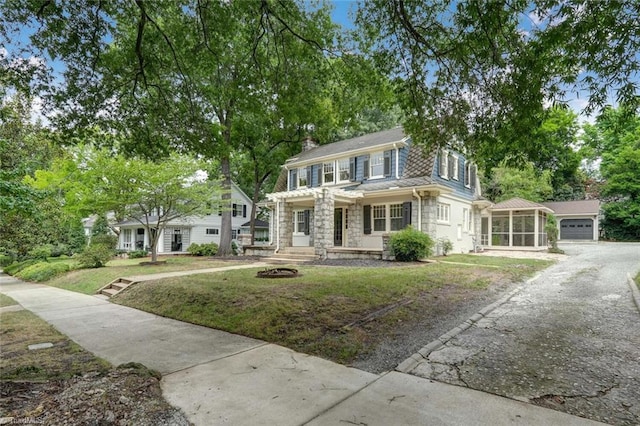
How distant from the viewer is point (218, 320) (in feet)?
20.9

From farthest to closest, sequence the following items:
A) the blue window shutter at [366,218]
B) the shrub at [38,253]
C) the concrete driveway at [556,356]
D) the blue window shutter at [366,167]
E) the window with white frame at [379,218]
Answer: the shrub at [38,253], the blue window shutter at [366,167], the blue window shutter at [366,218], the window with white frame at [379,218], the concrete driveway at [556,356]

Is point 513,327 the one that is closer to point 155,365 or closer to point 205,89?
point 155,365

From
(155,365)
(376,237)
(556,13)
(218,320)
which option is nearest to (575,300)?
(556,13)

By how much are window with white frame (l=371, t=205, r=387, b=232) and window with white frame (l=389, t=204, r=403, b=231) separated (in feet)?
0.96

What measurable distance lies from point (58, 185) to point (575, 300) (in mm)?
19573

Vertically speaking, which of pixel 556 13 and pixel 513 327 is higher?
pixel 556 13

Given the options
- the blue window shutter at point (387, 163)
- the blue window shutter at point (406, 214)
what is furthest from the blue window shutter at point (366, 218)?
the blue window shutter at point (406, 214)

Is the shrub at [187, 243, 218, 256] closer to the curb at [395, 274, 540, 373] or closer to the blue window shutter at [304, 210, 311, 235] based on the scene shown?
the blue window shutter at [304, 210, 311, 235]

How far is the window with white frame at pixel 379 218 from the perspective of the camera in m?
16.4

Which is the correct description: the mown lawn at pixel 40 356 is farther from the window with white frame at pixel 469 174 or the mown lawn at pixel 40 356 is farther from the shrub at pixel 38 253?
the window with white frame at pixel 469 174

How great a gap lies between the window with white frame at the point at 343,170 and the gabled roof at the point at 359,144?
55cm

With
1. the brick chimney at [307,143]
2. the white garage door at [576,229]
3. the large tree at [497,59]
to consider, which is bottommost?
the white garage door at [576,229]

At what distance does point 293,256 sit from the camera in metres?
16.5

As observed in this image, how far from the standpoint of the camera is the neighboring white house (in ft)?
89.2
